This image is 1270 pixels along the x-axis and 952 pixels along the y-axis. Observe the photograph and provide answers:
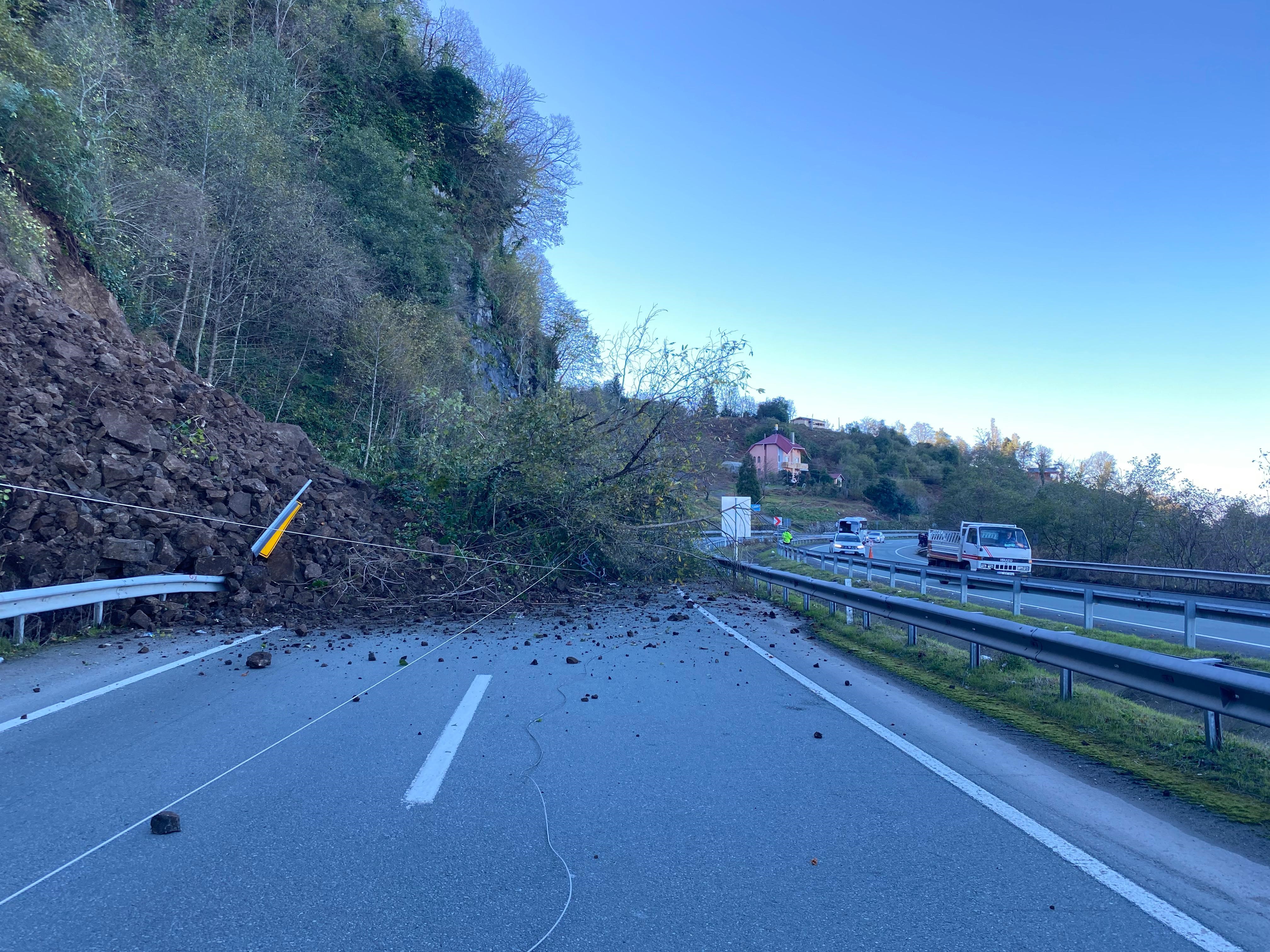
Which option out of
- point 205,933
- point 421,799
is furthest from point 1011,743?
point 205,933

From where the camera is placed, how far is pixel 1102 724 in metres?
6.02

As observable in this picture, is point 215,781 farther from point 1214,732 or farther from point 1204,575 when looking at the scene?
point 1204,575

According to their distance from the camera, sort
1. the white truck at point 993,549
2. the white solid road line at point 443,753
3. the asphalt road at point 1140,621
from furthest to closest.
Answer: the white truck at point 993,549
the asphalt road at point 1140,621
the white solid road line at point 443,753

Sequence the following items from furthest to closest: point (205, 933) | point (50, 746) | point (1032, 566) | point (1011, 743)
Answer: point (1032, 566), point (1011, 743), point (50, 746), point (205, 933)

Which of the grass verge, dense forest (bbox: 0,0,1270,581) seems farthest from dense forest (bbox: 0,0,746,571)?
the grass verge

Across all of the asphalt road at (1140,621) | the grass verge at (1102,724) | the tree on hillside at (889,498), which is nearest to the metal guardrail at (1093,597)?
the asphalt road at (1140,621)

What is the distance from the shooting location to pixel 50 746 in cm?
498

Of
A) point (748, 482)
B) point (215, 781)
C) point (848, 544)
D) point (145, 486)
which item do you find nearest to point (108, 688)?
point (215, 781)

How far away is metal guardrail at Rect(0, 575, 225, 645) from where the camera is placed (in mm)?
7445

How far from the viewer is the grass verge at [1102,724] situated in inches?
185

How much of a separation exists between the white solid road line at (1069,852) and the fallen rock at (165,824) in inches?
173

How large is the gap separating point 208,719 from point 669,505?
1130cm

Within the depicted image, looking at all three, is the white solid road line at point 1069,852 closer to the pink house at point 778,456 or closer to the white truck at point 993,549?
the white truck at point 993,549

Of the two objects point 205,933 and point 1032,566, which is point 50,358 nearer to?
point 205,933
